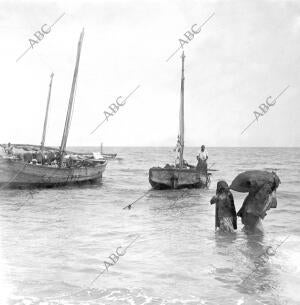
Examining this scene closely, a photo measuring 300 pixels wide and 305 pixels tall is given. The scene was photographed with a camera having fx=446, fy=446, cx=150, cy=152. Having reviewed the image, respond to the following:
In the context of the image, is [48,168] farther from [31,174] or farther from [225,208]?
[225,208]

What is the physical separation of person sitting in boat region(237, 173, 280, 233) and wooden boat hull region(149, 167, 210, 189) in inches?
594

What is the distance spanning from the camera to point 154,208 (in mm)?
20312

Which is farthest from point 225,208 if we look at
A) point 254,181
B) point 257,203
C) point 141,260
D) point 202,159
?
point 202,159

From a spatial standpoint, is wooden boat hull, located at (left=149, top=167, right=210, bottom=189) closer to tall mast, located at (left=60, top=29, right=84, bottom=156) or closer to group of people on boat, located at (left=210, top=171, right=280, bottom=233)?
tall mast, located at (left=60, top=29, right=84, bottom=156)

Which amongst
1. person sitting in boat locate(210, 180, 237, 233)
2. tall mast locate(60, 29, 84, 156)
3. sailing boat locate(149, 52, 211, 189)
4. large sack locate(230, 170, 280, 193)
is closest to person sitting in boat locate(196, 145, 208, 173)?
sailing boat locate(149, 52, 211, 189)

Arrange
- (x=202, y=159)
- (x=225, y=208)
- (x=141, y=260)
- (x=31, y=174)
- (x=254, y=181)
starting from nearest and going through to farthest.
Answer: (x=141, y=260)
(x=254, y=181)
(x=225, y=208)
(x=202, y=159)
(x=31, y=174)

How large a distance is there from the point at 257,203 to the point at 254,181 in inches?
→ 25.7

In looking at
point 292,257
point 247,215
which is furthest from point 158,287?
point 247,215

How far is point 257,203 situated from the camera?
12.5m

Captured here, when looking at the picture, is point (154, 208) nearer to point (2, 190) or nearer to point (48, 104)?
point (2, 190)

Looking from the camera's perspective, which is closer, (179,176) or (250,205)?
(250,205)

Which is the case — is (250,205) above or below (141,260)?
above

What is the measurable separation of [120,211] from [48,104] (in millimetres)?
25720

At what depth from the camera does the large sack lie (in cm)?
1231
